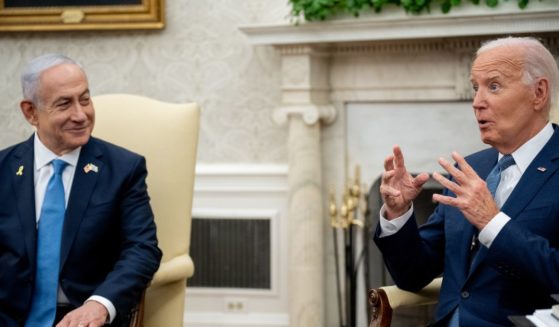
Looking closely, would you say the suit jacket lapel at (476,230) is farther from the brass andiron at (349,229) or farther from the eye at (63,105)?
the brass andiron at (349,229)

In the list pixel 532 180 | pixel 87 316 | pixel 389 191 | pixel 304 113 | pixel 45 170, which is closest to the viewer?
pixel 532 180

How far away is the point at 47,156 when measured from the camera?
2.89 metres

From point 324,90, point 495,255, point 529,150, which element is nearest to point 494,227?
point 495,255

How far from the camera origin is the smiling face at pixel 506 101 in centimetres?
236

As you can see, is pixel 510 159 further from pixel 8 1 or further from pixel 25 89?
pixel 8 1

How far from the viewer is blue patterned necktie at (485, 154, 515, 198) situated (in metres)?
2.43

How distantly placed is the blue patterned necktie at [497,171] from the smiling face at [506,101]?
5cm

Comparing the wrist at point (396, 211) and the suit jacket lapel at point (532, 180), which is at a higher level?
the suit jacket lapel at point (532, 180)

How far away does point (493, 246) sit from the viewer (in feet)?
7.14

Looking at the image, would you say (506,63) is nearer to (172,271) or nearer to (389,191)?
(389,191)

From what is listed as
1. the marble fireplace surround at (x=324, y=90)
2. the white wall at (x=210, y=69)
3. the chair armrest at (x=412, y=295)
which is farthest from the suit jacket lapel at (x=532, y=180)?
the white wall at (x=210, y=69)

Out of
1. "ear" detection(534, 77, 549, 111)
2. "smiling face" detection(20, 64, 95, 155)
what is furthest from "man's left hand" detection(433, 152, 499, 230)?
"smiling face" detection(20, 64, 95, 155)

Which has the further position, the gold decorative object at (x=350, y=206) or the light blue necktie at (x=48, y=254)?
the gold decorative object at (x=350, y=206)

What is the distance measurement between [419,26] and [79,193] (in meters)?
1.98
